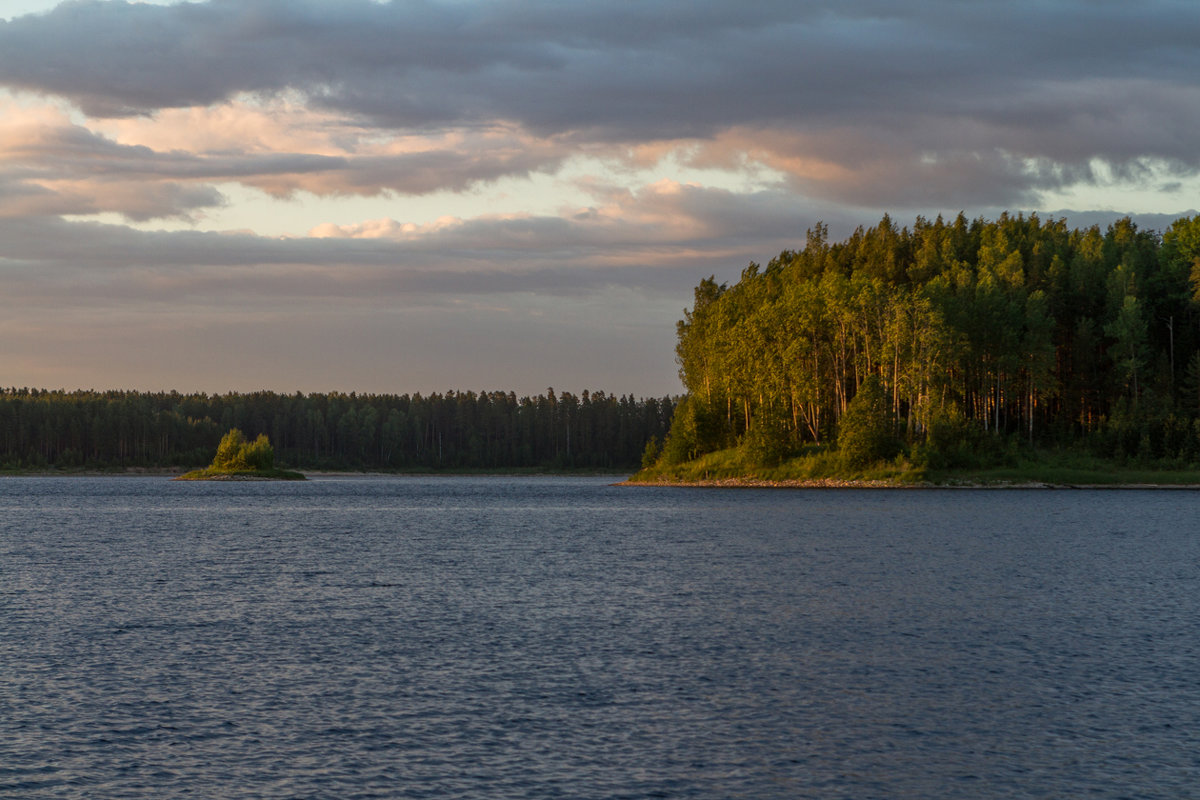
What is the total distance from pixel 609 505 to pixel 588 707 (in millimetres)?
100461

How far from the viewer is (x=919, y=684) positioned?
27.6 meters

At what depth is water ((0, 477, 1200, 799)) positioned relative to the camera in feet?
64.9

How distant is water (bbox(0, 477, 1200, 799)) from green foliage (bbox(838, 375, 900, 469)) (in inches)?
2537

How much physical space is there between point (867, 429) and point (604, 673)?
353 feet

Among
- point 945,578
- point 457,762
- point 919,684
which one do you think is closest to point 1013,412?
point 945,578

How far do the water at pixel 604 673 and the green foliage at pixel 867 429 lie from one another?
211ft

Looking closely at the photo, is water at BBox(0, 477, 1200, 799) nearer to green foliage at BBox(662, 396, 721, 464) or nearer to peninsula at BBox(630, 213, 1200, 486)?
peninsula at BBox(630, 213, 1200, 486)

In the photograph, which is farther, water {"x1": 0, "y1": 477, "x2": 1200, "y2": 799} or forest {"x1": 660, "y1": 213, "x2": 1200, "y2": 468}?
forest {"x1": 660, "y1": 213, "x2": 1200, "y2": 468}

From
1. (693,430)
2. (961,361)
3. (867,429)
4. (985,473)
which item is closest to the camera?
(867,429)

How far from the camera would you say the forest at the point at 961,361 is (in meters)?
134

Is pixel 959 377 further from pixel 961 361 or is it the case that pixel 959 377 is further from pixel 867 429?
pixel 867 429

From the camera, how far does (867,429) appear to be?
13138cm

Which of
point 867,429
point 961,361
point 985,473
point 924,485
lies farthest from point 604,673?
point 961,361

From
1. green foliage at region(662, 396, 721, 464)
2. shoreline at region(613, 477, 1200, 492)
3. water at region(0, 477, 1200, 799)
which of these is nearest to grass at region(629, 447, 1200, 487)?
shoreline at region(613, 477, 1200, 492)
